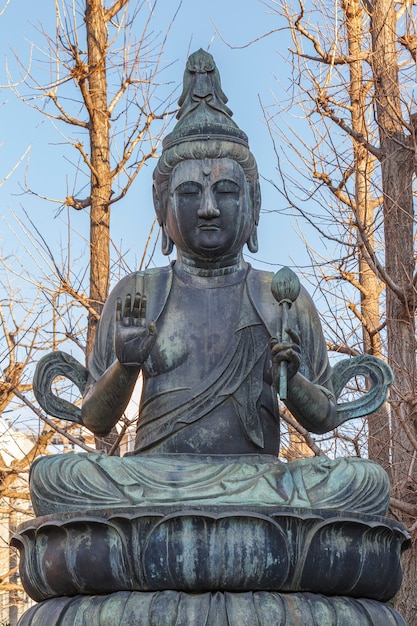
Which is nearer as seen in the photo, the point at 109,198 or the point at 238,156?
the point at 238,156

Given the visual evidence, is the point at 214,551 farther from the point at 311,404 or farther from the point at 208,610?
the point at 311,404

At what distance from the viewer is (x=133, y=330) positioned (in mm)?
5582

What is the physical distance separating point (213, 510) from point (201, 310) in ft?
4.35

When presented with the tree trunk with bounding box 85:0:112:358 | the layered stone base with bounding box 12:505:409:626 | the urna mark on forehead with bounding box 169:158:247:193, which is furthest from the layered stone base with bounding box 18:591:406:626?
the tree trunk with bounding box 85:0:112:358

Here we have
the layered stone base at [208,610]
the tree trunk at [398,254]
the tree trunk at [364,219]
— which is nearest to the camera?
the layered stone base at [208,610]

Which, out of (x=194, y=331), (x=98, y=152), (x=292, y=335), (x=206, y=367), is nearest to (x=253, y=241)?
(x=194, y=331)

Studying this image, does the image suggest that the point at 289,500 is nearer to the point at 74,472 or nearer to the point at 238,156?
the point at 74,472

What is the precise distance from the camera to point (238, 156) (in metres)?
6.46

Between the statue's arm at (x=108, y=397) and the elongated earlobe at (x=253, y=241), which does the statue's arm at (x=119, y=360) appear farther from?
the elongated earlobe at (x=253, y=241)

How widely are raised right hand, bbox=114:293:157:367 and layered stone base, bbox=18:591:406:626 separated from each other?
1024 millimetres

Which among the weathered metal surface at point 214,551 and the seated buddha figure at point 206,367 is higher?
the seated buddha figure at point 206,367

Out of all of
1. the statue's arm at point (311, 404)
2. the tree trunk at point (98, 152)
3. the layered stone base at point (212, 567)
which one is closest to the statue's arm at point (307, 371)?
the statue's arm at point (311, 404)

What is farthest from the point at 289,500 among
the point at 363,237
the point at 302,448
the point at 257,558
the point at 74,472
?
the point at 302,448

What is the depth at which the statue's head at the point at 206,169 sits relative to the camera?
6320 millimetres
